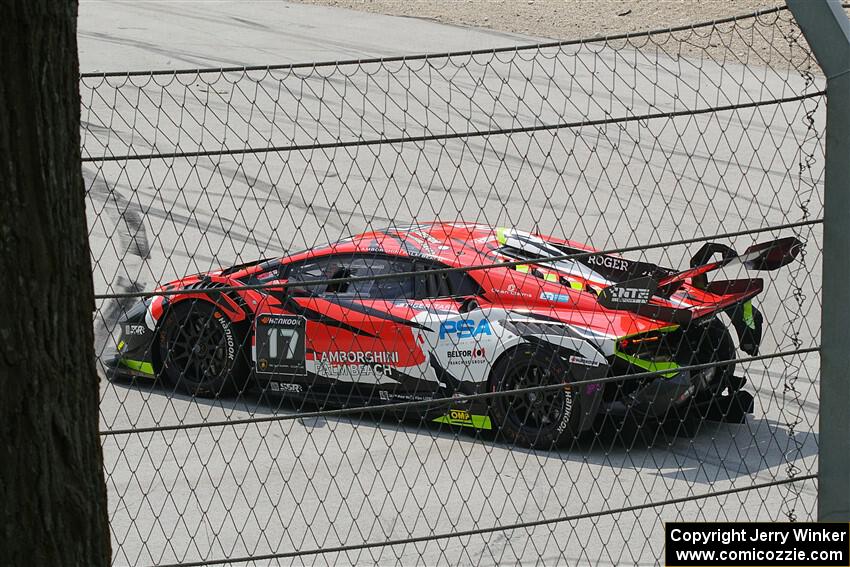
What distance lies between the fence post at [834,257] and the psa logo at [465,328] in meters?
4.01

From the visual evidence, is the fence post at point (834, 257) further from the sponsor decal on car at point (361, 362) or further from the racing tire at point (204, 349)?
the racing tire at point (204, 349)

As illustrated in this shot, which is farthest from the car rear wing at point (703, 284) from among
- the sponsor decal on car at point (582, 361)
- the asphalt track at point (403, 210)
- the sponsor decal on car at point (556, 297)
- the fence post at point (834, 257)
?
the sponsor decal on car at point (556, 297)

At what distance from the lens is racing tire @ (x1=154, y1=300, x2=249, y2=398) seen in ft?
25.0

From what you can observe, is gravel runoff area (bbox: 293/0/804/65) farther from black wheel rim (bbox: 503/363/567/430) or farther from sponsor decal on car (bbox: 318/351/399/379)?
black wheel rim (bbox: 503/363/567/430)

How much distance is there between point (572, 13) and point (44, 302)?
19.8 m

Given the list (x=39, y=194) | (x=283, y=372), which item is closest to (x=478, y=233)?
(x=283, y=372)

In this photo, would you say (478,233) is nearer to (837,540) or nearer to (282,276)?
(282,276)

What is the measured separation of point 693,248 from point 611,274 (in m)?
4.18

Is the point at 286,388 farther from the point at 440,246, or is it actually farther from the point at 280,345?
the point at 440,246

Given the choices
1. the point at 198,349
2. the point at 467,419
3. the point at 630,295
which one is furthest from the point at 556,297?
the point at 630,295

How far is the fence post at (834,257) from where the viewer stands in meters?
3.09

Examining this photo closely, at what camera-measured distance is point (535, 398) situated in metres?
6.86

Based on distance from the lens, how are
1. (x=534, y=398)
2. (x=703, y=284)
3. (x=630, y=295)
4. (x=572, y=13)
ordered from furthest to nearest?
(x=572, y=13) → (x=534, y=398) → (x=703, y=284) → (x=630, y=295)

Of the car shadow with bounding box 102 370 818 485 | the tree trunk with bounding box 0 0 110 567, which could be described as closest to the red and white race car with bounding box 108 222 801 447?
the car shadow with bounding box 102 370 818 485
